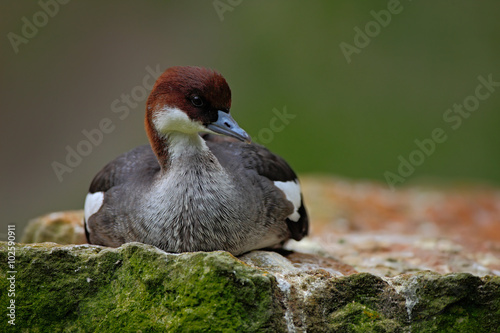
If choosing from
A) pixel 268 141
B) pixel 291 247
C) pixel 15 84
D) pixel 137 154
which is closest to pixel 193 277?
pixel 137 154

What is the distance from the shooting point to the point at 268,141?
12734 millimetres

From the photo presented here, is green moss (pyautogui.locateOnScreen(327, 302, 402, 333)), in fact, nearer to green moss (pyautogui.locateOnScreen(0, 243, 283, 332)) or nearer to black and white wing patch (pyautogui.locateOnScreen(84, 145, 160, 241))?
green moss (pyautogui.locateOnScreen(0, 243, 283, 332))

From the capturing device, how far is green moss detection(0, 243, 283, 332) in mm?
3652

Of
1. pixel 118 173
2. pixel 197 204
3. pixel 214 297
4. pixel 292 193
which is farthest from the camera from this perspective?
pixel 292 193

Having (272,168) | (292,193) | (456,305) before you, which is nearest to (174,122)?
(272,168)

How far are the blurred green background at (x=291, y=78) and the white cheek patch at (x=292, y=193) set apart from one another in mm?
7118

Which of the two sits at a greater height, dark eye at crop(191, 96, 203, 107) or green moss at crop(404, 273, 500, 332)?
dark eye at crop(191, 96, 203, 107)

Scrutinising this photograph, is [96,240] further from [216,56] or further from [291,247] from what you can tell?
[216,56]

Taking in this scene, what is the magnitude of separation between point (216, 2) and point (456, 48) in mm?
5554
